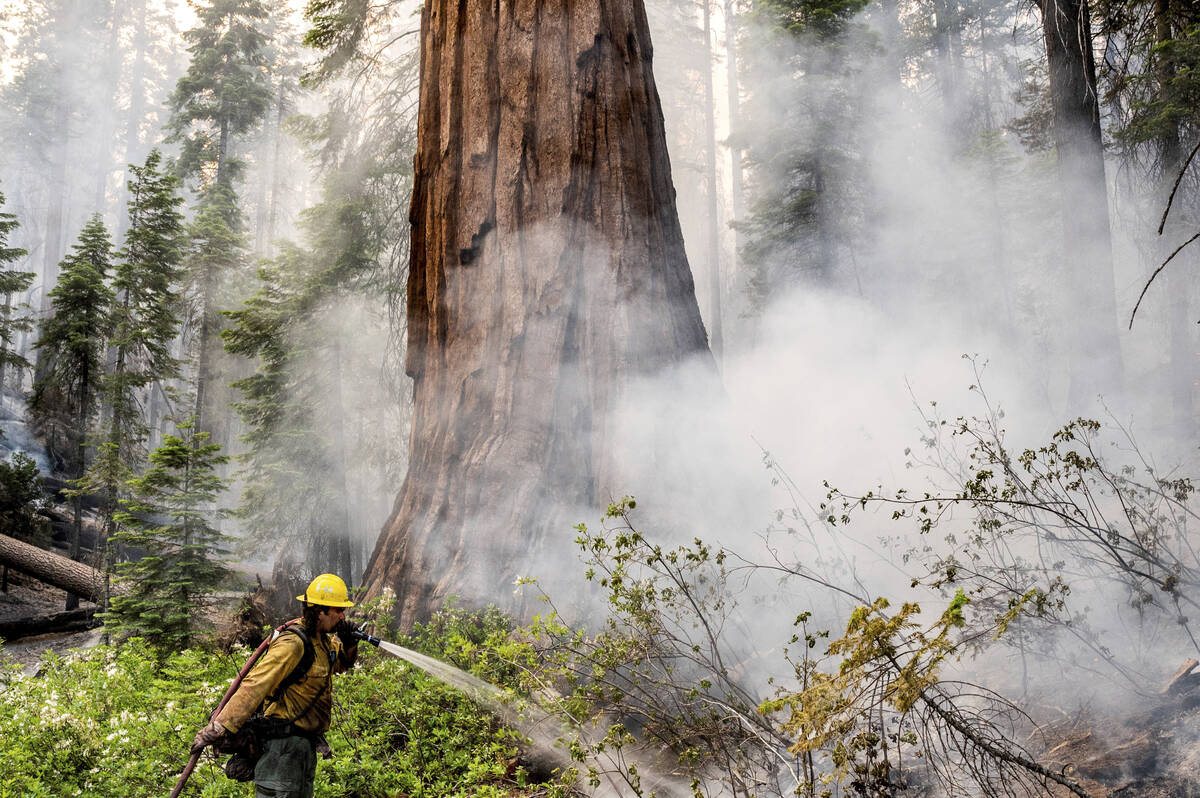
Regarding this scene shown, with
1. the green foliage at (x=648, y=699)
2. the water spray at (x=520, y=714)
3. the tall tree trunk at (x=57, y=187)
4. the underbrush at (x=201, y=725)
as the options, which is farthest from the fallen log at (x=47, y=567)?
the tall tree trunk at (x=57, y=187)

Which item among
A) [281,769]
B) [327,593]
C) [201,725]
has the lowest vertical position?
[201,725]

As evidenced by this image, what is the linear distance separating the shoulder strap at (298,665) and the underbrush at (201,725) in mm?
755

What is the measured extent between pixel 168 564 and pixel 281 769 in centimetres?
624

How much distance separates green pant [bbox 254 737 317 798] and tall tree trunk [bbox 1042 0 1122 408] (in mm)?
8880

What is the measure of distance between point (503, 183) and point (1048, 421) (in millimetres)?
7437

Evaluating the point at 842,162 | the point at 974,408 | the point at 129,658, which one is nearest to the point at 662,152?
the point at 974,408

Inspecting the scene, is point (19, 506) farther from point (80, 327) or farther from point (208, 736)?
point (208, 736)

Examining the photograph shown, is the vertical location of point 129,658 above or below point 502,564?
below

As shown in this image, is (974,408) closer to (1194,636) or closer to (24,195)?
(1194,636)

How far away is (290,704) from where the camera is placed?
12.1ft

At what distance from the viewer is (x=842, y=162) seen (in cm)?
1888

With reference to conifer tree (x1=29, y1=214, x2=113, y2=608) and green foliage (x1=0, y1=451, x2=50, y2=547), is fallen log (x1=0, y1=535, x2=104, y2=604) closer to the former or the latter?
green foliage (x1=0, y1=451, x2=50, y2=547)

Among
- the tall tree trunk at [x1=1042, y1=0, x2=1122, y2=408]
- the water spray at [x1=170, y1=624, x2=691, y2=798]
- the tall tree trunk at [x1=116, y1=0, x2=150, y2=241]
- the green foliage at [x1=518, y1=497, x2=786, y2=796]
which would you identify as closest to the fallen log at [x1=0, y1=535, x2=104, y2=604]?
the water spray at [x1=170, y1=624, x2=691, y2=798]

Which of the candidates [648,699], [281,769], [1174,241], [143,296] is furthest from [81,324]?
[1174,241]
